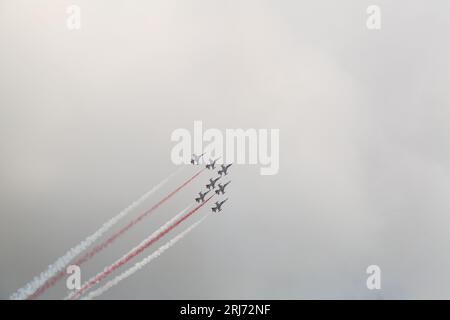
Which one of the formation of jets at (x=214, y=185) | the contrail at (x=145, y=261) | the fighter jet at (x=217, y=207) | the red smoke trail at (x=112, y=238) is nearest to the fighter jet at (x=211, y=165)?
the formation of jets at (x=214, y=185)

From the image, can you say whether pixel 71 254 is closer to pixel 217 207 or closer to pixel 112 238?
pixel 112 238

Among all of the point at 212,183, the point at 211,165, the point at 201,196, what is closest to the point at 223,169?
the point at 211,165

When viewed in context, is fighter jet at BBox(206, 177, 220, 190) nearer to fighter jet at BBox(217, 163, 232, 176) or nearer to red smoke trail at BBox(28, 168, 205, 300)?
fighter jet at BBox(217, 163, 232, 176)

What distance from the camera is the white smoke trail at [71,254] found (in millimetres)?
10414

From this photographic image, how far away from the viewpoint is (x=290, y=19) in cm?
1068

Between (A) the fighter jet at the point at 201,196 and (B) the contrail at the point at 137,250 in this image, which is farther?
(A) the fighter jet at the point at 201,196

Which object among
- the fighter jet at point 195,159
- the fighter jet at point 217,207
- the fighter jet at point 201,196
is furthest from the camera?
the fighter jet at point 201,196

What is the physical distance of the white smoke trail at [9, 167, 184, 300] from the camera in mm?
10414

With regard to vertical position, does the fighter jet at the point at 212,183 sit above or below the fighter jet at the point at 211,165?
below

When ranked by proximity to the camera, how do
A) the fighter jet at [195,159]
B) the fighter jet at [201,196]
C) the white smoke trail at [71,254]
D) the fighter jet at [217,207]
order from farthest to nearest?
the fighter jet at [201,196]
the fighter jet at [217,207]
the fighter jet at [195,159]
the white smoke trail at [71,254]

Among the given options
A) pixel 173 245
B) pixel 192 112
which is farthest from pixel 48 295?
pixel 192 112

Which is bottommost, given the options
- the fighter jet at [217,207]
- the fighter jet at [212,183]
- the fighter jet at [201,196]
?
the fighter jet at [217,207]

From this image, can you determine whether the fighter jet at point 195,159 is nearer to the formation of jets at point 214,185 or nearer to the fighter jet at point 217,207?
the formation of jets at point 214,185

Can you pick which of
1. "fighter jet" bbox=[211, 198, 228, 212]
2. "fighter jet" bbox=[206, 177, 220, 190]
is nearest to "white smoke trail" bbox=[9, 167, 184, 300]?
"fighter jet" bbox=[206, 177, 220, 190]
